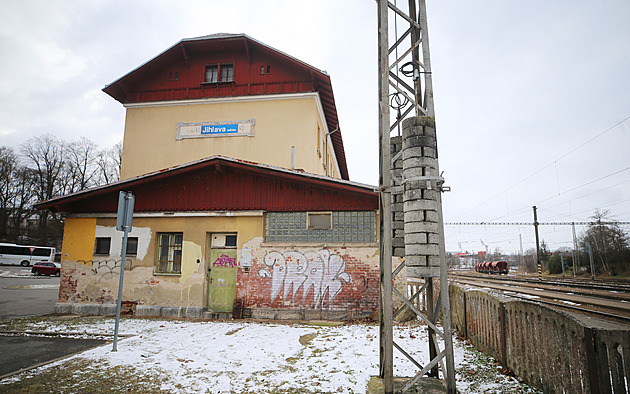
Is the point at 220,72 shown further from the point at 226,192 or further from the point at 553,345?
the point at 553,345

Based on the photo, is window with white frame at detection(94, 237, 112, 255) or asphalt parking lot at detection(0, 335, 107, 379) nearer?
asphalt parking lot at detection(0, 335, 107, 379)

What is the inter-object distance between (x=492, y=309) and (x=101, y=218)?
40.2 ft

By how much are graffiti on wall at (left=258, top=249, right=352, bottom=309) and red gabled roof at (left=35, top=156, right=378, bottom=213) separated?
1.50 meters

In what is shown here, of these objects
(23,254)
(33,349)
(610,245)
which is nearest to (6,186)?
(23,254)

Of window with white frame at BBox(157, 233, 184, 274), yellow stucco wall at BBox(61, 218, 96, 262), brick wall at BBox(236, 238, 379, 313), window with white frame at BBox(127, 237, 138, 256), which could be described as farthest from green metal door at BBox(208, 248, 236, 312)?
yellow stucco wall at BBox(61, 218, 96, 262)

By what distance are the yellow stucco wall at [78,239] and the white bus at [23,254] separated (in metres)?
38.8

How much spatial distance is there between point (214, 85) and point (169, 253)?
28.9 ft

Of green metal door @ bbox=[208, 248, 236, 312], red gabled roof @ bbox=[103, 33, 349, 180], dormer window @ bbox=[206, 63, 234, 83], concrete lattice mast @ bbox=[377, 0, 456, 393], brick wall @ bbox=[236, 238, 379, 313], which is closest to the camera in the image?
concrete lattice mast @ bbox=[377, 0, 456, 393]

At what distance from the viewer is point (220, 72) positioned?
17.2 metres

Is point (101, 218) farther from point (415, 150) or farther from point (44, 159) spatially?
point (44, 159)

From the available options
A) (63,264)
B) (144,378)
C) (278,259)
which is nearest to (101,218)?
(63,264)

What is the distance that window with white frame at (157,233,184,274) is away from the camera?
11914 millimetres

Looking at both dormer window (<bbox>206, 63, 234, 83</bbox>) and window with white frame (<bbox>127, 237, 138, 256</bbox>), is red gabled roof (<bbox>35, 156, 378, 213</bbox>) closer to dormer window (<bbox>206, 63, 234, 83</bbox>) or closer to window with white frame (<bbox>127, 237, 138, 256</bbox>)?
window with white frame (<bbox>127, 237, 138, 256</bbox>)

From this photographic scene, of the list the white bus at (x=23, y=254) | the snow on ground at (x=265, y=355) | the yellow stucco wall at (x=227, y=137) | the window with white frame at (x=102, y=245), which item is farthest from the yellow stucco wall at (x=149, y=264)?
the white bus at (x=23, y=254)
